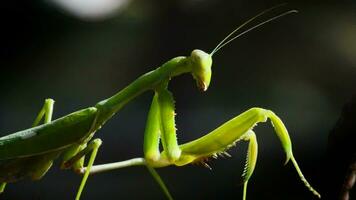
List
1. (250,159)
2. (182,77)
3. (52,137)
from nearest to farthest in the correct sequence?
(250,159), (52,137), (182,77)

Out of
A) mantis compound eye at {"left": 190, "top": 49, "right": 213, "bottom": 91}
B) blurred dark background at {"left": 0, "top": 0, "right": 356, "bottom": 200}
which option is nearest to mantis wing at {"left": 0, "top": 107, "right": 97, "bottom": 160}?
mantis compound eye at {"left": 190, "top": 49, "right": 213, "bottom": 91}

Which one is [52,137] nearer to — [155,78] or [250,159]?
[155,78]

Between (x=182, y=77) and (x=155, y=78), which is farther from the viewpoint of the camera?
(x=182, y=77)

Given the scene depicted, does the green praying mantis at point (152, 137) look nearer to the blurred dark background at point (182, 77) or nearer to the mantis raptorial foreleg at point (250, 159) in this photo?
the mantis raptorial foreleg at point (250, 159)

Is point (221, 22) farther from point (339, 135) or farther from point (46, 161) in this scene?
point (339, 135)

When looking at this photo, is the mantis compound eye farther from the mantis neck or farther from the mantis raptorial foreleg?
the mantis raptorial foreleg

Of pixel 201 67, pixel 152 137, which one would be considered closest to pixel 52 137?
pixel 152 137

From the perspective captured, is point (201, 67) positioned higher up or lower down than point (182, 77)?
higher up
